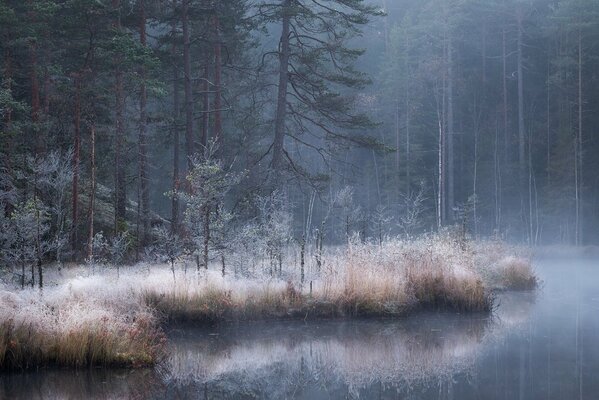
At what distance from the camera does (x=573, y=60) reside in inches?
1485

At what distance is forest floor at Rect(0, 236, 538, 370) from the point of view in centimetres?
1029

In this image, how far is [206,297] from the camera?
14070mm

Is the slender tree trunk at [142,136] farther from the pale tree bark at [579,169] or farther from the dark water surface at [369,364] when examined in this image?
the pale tree bark at [579,169]

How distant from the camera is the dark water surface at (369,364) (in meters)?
9.39

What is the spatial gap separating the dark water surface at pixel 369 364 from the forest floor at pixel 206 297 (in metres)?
0.40

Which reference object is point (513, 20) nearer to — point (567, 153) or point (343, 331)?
point (567, 153)

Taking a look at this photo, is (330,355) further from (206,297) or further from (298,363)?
(206,297)

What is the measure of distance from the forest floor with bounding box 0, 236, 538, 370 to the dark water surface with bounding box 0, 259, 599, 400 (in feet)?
1.30

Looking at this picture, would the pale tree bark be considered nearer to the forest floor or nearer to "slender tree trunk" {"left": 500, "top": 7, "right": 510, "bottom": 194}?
"slender tree trunk" {"left": 500, "top": 7, "right": 510, "bottom": 194}

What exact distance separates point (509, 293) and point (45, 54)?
52.0ft

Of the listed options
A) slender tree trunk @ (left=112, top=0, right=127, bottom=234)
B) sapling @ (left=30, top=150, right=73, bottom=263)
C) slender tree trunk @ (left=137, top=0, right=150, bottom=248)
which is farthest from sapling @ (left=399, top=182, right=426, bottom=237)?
sapling @ (left=30, top=150, right=73, bottom=263)

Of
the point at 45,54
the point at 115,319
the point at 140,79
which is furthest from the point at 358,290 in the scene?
the point at 45,54

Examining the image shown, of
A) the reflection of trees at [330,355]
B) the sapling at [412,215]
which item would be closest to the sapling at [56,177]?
the reflection of trees at [330,355]

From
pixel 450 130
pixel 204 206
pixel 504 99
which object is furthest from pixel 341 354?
pixel 504 99
